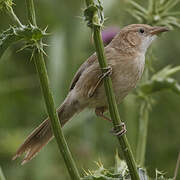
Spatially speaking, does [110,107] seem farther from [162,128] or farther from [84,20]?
[162,128]

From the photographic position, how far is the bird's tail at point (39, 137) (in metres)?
3.24

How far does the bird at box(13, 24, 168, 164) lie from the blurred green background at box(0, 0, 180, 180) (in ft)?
1.83

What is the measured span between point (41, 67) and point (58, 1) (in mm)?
4038

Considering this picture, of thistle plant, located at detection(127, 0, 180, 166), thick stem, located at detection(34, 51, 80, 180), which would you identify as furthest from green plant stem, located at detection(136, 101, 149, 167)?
thick stem, located at detection(34, 51, 80, 180)

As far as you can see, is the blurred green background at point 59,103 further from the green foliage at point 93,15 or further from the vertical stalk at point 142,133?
the green foliage at point 93,15

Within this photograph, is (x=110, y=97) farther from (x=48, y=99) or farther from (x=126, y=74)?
(x=126, y=74)

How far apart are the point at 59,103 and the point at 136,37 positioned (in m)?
1.30

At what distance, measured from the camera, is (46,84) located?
221cm

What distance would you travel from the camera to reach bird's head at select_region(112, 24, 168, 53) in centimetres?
401

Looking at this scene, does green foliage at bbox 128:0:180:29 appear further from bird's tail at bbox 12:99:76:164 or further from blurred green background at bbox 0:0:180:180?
bird's tail at bbox 12:99:76:164

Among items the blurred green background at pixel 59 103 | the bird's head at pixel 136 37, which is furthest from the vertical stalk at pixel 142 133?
the blurred green background at pixel 59 103

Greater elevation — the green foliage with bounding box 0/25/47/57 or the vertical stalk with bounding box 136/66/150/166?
the green foliage with bounding box 0/25/47/57

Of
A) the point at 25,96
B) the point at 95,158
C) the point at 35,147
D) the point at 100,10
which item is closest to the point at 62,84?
the point at 25,96

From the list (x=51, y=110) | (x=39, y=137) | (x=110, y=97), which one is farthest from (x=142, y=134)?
(x=51, y=110)
